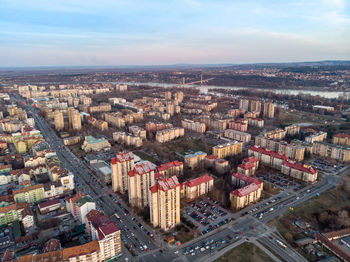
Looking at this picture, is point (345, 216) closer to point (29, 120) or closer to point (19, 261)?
point (19, 261)

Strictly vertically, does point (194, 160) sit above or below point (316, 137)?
below

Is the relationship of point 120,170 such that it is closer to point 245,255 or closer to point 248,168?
point 245,255

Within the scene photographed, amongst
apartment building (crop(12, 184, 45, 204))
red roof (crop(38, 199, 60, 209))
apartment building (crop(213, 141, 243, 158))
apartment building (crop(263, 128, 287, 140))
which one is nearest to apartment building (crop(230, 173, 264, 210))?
apartment building (crop(213, 141, 243, 158))

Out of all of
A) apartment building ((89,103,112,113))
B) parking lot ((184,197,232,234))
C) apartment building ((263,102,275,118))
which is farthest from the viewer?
apartment building ((89,103,112,113))

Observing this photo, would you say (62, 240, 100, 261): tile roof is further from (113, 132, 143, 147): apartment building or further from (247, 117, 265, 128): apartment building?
(247, 117, 265, 128): apartment building

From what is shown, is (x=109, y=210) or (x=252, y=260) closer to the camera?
(x=252, y=260)

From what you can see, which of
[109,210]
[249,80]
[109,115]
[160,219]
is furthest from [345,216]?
[249,80]

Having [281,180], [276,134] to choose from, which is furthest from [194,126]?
[281,180]
